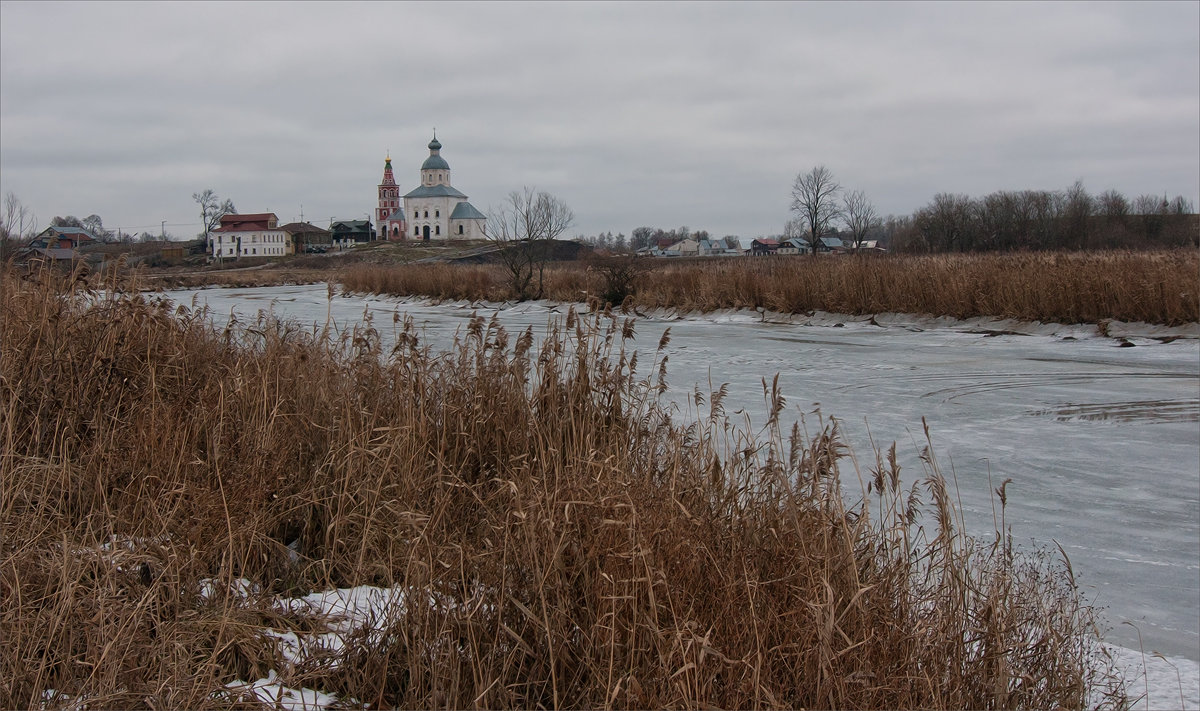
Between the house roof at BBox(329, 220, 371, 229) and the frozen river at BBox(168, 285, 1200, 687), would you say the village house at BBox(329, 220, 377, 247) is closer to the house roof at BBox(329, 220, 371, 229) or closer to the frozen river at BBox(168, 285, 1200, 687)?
the house roof at BBox(329, 220, 371, 229)

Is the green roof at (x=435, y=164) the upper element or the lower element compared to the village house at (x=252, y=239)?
upper

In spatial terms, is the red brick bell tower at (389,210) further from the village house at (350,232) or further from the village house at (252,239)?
the village house at (252,239)

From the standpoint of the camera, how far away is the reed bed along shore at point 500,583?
2812 mm

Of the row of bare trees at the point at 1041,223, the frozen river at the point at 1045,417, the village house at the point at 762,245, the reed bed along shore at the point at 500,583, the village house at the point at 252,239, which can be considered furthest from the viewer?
the village house at the point at 762,245

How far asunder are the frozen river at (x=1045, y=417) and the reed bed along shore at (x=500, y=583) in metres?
0.90

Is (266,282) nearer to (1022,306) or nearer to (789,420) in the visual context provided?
(1022,306)

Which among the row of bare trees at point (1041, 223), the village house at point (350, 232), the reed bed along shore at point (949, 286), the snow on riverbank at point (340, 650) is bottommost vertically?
the snow on riverbank at point (340, 650)

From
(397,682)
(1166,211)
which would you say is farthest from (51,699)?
(1166,211)

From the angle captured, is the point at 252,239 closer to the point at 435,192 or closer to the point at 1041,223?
the point at 435,192

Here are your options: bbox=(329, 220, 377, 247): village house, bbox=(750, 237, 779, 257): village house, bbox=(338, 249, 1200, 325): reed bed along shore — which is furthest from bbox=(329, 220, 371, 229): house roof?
bbox=(338, 249, 1200, 325): reed bed along shore

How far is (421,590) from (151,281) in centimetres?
713

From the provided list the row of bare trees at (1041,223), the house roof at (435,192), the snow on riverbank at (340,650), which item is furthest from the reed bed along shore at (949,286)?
the house roof at (435,192)

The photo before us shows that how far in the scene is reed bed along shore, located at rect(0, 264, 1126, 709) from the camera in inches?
111

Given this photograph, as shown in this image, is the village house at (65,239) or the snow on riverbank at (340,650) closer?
the snow on riverbank at (340,650)
